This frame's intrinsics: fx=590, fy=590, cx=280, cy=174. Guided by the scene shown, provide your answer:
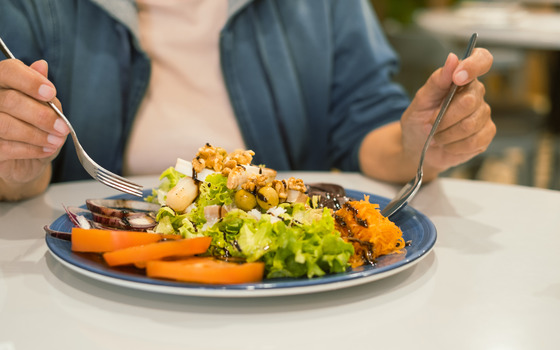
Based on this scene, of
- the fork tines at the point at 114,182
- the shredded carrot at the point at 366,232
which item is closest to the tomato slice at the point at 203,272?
the shredded carrot at the point at 366,232

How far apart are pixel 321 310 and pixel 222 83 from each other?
0.94 metres

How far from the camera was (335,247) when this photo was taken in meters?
0.78

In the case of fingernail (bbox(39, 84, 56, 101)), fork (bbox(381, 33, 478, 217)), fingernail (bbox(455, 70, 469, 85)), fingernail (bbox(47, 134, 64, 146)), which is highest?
fingernail (bbox(39, 84, 56, 101))

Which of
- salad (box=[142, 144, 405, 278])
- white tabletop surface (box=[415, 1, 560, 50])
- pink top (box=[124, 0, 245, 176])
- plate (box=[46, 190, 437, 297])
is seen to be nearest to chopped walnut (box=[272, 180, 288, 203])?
salad (box=[142, 144, 405, 278])

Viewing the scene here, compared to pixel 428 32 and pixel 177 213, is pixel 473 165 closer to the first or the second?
pixel 428 32

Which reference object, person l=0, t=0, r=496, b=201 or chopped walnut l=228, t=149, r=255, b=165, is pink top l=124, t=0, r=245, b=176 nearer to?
person l=0, t=0, r=496, b=201

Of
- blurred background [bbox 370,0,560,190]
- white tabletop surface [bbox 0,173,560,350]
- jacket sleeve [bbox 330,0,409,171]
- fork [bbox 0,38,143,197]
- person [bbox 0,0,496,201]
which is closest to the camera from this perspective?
white tabletop surface [bbox 0,173,560,350]

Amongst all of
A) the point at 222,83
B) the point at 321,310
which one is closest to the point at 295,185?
the point at 321,310

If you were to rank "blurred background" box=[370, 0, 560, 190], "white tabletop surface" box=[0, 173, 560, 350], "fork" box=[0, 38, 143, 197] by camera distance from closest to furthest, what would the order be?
"white tabletop surface" box=[0, 173, 560, 350], "fork" box=[0, 38, 143, 197], "blurred background" box=[370, 0, 560, 190]

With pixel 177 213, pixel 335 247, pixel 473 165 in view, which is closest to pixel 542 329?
pixel 335 247

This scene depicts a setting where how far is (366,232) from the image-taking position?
85 centimetres

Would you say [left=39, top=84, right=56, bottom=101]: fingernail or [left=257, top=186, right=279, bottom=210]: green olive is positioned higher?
[left=39, top=84, right=56, bottom=101]: fingernail

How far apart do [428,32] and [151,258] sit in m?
3.16

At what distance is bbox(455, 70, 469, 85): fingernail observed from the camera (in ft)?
3.37
